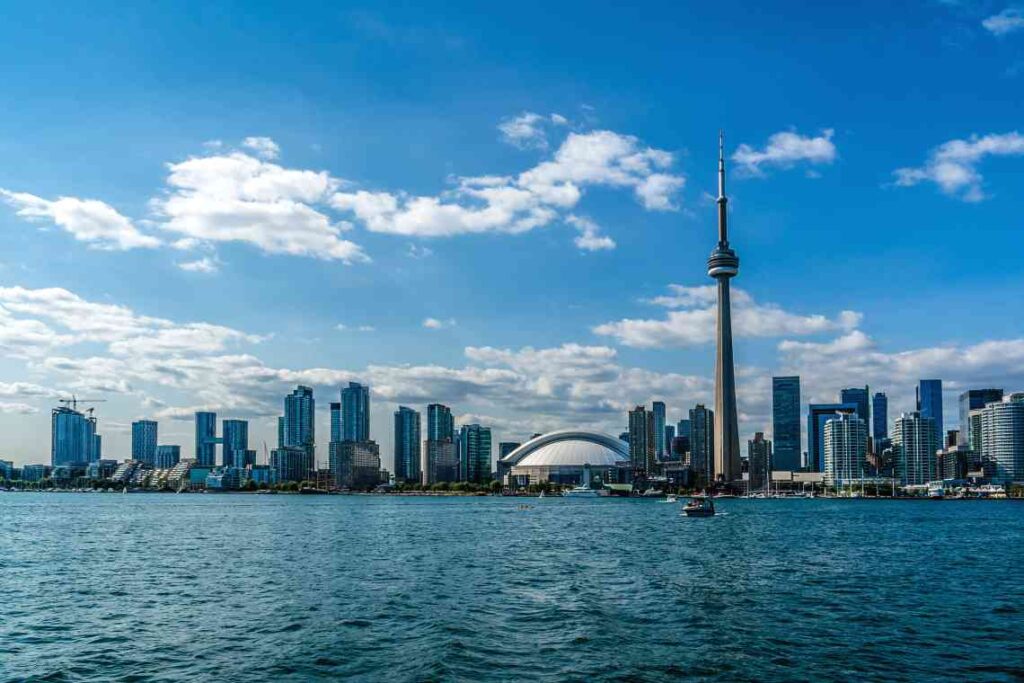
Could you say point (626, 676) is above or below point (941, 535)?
above

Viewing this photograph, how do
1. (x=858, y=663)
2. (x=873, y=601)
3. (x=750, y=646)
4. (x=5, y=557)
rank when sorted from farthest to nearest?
(x=5, y=557)
(x=873, y=601)
(x=750, y=646)
(x=858, y=663)

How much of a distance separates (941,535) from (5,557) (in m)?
88.0

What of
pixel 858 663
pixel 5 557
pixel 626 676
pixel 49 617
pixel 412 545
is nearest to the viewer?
pixel 626 676

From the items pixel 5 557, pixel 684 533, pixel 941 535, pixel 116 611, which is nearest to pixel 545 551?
pixel 684 533

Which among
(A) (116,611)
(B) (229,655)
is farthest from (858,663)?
(A) (116,611)

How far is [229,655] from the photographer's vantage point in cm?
2939

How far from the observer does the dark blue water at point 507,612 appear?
28281 mm

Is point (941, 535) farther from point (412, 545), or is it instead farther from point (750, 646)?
point (750, 646)

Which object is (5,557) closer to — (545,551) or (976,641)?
(545,551)

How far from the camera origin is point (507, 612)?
37.8 meters

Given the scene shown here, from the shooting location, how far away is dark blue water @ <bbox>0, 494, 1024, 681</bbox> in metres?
28.3

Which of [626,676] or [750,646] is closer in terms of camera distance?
[626,676]

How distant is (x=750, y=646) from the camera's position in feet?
103

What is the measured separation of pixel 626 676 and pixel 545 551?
40.6 metres
